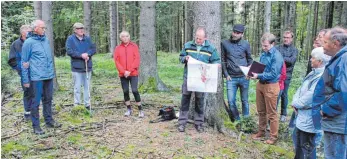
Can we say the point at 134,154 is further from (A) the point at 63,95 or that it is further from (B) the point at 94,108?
(A) the point at 63,95

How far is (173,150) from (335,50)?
2.67 m

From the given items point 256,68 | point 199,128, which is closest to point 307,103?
point 256,68

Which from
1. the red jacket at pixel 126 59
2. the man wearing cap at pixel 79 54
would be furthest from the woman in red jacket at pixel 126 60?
the man wearing cap at pixel 79 54

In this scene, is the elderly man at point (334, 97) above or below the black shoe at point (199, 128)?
above

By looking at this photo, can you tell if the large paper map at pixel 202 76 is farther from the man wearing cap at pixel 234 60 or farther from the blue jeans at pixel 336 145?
the blue jeans at pixel 336 145

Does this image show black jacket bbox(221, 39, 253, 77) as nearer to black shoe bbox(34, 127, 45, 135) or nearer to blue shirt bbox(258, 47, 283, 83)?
blue shirt bbox(258, 47, 283, 83)

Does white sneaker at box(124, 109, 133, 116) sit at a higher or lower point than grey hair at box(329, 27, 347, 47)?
lower

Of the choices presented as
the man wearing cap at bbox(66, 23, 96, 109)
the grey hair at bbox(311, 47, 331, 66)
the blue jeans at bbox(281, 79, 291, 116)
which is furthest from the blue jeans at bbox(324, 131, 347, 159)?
the man wearing cap at bbox(66, 23, 96, 109)

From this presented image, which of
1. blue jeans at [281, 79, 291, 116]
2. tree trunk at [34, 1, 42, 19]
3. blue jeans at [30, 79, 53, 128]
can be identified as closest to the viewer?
blue jeans at [30, 79, 53, 128]

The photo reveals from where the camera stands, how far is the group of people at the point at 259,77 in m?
3.50

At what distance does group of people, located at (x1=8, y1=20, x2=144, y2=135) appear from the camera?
5449 mm

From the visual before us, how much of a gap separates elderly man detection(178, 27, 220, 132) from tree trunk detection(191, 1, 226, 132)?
0.22 metres

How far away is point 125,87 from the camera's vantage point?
6.52m

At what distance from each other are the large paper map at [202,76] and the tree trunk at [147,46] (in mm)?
4177
